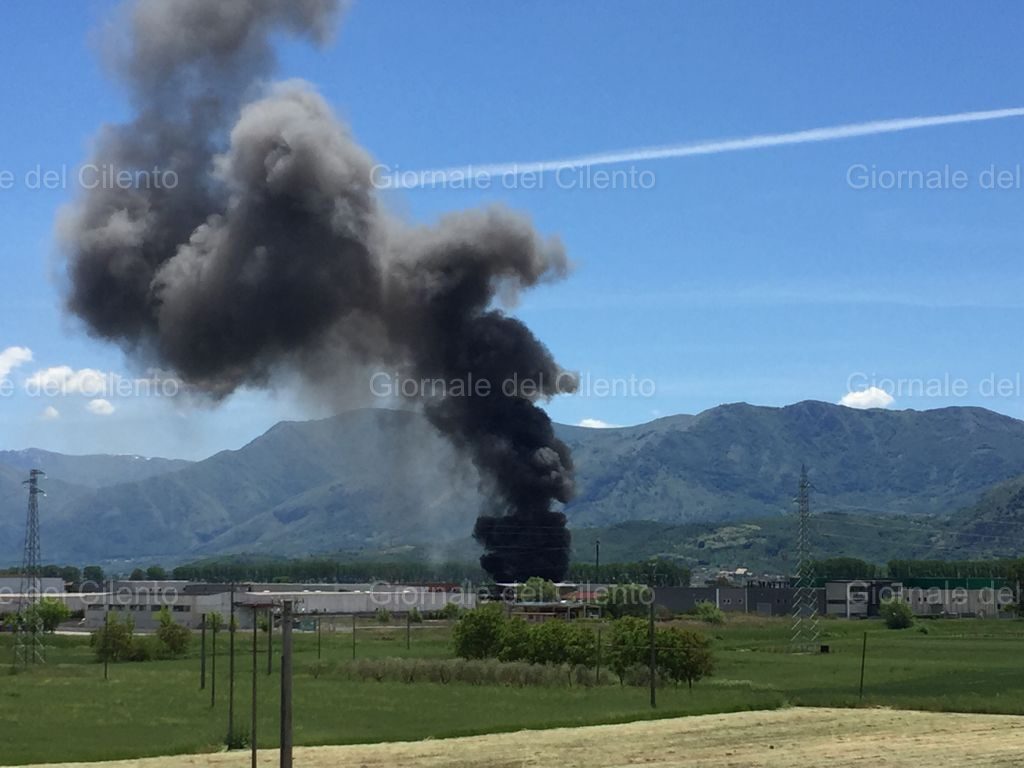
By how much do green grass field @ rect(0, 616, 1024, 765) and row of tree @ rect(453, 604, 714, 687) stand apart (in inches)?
59.0

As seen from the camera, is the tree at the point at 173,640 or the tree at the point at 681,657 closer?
the tree at the point at 681,657

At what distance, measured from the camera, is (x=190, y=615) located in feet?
472

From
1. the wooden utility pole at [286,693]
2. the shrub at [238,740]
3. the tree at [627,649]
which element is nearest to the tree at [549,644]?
the tree at [627,649]

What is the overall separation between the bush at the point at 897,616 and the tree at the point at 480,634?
7319cm

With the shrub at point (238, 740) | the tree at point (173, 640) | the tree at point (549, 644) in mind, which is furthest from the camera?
the tree at point (173, 640)

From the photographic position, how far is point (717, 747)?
4003 centimetres

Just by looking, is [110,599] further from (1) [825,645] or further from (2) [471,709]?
(2) [471,709]

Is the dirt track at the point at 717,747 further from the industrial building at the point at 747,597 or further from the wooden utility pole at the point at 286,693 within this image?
the industrial building at the point at 747,597

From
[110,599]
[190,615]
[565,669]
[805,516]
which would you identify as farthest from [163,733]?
[110,599]

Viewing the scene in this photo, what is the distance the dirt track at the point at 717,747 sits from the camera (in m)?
36.6

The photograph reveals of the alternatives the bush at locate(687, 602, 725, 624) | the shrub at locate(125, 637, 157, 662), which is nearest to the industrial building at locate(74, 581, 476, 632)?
the bush at locate(687, 602, 725, 624)

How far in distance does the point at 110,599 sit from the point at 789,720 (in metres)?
118

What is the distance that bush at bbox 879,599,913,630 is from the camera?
138625mm

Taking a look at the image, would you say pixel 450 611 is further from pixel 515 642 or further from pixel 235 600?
pixel 515 642
